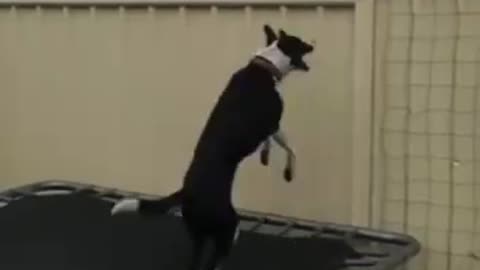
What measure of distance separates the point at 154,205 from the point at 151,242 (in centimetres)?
19

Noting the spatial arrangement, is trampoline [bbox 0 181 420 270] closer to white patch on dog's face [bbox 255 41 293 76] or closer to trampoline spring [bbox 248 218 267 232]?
trampoline spring [bbox 248 218 267 232]

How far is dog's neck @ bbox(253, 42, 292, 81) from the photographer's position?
934 millimetres

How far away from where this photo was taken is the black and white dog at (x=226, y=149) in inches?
34.3

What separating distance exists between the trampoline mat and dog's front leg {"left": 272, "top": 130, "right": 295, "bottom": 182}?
3.3 inches

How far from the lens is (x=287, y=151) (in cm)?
101

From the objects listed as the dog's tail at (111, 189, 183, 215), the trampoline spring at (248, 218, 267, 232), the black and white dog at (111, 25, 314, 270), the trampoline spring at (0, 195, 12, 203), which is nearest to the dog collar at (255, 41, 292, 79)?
the black and white dog at (111, 25, 314, 270)

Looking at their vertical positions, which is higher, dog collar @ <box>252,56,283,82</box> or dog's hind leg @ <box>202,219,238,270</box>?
dog collar @ <box>252,56,283,82</box>

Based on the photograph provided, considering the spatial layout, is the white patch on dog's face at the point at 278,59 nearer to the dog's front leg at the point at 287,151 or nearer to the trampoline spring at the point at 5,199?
the dog's front leg at the point at 287,151

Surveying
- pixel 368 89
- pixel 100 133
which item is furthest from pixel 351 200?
pixel 100 133

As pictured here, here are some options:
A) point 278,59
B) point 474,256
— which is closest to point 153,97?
point 278,59

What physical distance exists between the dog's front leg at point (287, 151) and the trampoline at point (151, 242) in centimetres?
8

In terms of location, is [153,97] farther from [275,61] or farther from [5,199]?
[275,61]

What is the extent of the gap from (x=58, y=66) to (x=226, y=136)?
0.57m

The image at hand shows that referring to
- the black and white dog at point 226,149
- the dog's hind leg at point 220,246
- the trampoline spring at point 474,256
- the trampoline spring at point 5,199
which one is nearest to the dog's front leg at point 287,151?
the black and white dog at point 226,149
